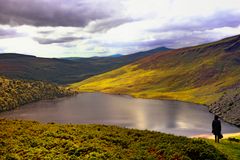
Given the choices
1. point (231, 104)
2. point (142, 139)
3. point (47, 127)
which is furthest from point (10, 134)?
point (231, 104)

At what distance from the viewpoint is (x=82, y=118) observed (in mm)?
195375

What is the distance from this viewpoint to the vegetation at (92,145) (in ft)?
98.3

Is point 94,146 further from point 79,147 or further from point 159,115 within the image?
point 159,115

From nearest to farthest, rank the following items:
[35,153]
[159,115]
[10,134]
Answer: [35,153] < [10,134] < [159,115]

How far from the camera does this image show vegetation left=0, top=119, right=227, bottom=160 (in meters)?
30.0

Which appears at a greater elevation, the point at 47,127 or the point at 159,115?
the point at 47,127

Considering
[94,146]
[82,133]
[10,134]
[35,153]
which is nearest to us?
[35,153]

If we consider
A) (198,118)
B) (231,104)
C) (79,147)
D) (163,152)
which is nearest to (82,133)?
(79,147)

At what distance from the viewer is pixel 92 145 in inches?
1248

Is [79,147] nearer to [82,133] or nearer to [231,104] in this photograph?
[82,133]

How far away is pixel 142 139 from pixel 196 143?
5922 millimetres

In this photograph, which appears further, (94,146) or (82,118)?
(82,118)

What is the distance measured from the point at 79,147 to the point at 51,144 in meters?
3.07

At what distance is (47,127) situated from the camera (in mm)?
39812
